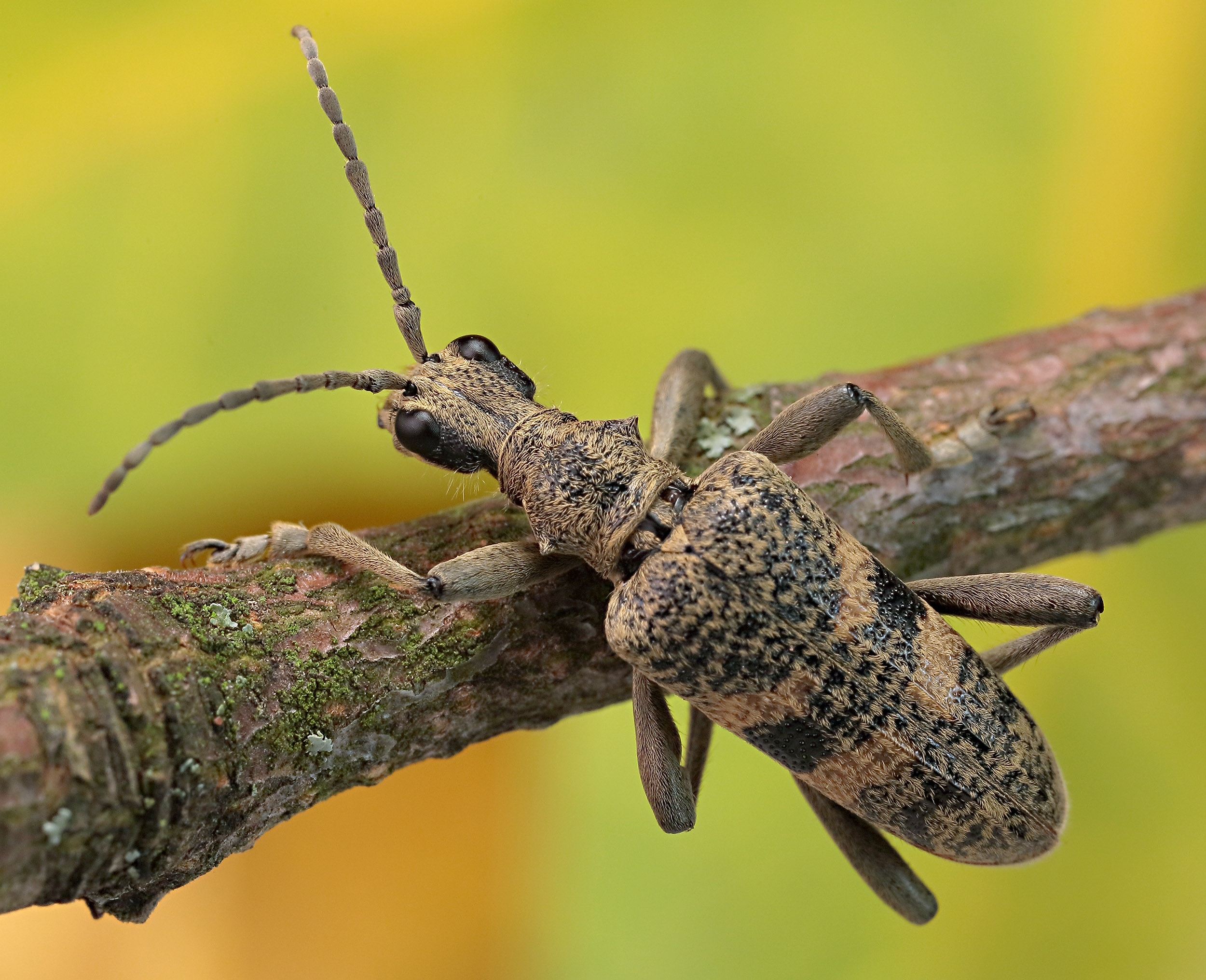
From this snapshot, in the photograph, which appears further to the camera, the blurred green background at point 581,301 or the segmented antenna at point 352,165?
the blurred green background at point 581,301

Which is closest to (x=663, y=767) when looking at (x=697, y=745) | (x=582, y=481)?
(x=697, y=745)

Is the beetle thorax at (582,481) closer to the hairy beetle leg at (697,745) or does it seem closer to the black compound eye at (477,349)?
the black compound eye at (477,349)

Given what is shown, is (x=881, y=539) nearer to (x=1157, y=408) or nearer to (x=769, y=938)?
(x=1157, y=408)

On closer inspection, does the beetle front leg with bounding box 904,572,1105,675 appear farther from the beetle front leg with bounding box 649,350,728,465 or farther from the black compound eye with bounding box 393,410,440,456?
the black compound eye with bounding box 393,410,440,456

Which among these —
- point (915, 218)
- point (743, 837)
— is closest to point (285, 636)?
point (743, 837)

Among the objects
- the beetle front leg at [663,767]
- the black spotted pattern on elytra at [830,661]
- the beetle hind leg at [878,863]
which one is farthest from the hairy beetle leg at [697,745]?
the black spotted pattern on elytra at [830,661]

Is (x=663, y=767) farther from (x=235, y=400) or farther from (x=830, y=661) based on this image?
(x=235, y=400)

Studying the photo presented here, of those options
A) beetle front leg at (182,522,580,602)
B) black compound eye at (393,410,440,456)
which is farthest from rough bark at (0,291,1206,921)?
black compound eye at (393,410,440,456)
